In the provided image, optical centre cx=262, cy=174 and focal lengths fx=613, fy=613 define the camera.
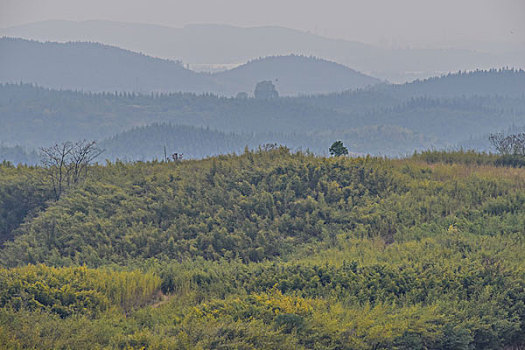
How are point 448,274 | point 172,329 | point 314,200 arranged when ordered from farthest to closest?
point 314,200 < point 448,274 < point 172,329

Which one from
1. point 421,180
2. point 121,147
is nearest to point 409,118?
point 121,147

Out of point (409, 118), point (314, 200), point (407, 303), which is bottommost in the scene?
point (407, 303)

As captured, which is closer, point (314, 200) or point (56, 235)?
point (56, 235)

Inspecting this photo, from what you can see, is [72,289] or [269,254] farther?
[269,254]

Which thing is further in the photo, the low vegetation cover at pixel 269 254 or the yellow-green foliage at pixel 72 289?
the yellow-green foliage at pixel 72 289

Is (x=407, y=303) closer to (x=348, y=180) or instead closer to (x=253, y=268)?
(x=253, y=268)

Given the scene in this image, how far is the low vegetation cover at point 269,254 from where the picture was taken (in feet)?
27.7

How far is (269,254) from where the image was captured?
1334 centimetres

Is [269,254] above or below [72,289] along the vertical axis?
below

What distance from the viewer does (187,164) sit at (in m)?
17.2

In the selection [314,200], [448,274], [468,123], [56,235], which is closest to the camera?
[448,274]

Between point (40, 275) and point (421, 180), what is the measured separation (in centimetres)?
1040

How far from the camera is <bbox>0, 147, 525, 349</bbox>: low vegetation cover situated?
27.7 feet

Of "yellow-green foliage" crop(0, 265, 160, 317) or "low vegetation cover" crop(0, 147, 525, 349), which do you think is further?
"yellow-green foliage" crop(0, 265, 160, 317)
